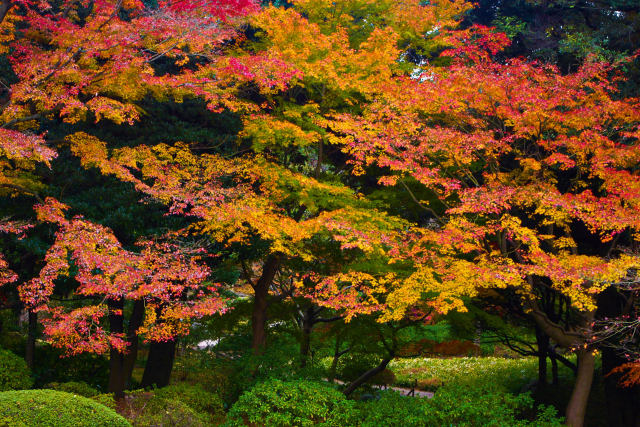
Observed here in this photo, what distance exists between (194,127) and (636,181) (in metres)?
9.46

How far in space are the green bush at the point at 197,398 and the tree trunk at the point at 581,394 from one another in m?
7.17

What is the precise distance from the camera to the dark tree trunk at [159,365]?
13.0 m

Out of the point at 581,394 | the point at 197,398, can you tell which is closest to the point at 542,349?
the point at 581,394

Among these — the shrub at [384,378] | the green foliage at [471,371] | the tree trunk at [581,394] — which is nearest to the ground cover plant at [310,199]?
the tree trunk at [581,394]

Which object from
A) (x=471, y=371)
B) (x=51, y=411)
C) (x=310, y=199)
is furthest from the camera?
(x=471, y=371)

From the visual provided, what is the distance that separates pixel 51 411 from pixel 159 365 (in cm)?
695

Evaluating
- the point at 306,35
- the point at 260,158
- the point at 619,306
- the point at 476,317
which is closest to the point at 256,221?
the point at 260,158

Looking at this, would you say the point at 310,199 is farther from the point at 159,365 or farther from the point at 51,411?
the point at 51,411

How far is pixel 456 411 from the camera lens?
8.89 meters

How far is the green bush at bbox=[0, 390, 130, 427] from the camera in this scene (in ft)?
19.8

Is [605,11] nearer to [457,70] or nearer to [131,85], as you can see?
[457,70]

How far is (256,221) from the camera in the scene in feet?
35.8

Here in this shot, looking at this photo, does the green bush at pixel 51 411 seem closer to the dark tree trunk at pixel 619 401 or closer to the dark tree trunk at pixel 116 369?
the dark tree trunk at pixel 116 369

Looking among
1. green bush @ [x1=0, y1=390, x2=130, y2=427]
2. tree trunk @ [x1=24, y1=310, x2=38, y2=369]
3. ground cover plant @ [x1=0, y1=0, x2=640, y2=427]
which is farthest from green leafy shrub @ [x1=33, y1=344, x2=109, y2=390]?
green bush @ [x1=0, y1=390, x2=130, y2=427]
